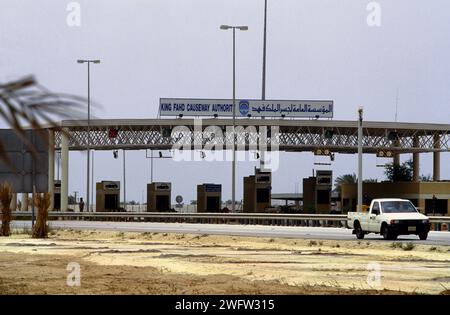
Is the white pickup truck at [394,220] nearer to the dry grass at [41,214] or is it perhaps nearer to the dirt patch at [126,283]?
the dry grass at [41,214]

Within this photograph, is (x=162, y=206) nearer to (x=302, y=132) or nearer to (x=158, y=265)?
(x=302, y=132)

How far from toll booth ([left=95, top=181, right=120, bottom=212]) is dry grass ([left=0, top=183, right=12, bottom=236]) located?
104 ft

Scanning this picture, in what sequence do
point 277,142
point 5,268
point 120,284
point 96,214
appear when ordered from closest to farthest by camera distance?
point 120,284 → point 5,268 → point 96,214 → point 277,142

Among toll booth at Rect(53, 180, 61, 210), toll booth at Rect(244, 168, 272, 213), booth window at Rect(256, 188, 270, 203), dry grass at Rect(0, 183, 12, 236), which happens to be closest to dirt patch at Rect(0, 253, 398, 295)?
dry grass at Rect(0, 183, 12, 236)

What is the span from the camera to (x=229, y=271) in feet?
57.6

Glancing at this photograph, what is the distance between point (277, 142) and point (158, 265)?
177 ft

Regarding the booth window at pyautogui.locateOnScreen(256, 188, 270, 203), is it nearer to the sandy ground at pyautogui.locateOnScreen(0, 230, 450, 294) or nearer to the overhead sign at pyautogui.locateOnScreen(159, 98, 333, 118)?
the overhead sign at pyautogui.locateOnScreen(159, 98, 333, 118)

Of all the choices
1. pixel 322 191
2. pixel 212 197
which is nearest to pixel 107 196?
pixel 212 197

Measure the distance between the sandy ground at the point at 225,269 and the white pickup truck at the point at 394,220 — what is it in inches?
93.8

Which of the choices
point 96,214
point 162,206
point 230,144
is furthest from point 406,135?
point 96,214

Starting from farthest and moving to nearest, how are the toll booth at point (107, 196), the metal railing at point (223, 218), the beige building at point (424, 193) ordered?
the beige building at point (424, 193), the toll booth at point (107, 196), the metal railing at point (223, 218)

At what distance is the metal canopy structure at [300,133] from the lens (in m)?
71.8

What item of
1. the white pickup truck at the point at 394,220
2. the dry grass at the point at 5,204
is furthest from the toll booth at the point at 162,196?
the white pickup truck at the point at 394,220

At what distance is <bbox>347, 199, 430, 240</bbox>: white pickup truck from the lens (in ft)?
103
